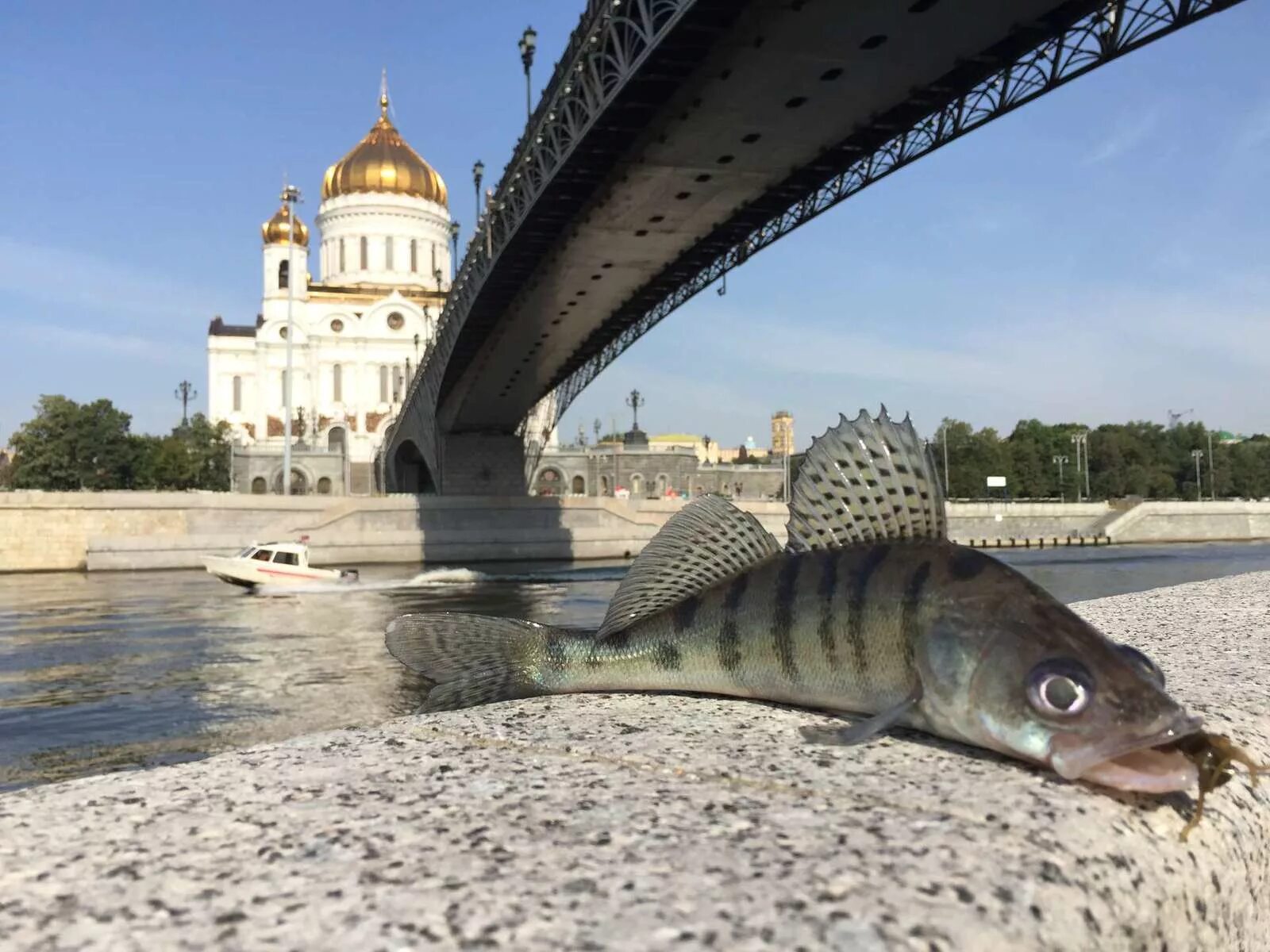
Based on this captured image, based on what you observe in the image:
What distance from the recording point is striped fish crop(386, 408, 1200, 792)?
1847 millimetres

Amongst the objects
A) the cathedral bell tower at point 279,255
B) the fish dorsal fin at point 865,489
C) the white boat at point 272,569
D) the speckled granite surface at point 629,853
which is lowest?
the white boat at point 272,569

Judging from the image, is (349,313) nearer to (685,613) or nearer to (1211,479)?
(1211,479)

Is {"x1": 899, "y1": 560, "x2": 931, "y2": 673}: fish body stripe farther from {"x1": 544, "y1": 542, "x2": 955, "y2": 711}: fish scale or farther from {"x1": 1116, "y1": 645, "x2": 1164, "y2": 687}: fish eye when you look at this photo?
{"x1": 1116, "y1": 645, "x2": 1164, "y2": 687}: fish eye

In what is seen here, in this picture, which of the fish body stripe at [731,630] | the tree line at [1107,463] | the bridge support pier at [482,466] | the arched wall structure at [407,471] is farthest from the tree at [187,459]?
the fish body stripe at [731,630]

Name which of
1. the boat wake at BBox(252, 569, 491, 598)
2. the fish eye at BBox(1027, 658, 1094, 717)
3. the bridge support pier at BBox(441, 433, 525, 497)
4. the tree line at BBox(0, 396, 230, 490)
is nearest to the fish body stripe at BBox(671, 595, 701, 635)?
the fish eye at BBox(1027, 658, 1094, 717)

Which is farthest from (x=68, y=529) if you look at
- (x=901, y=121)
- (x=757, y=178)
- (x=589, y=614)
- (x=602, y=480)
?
(x=602, y=480)

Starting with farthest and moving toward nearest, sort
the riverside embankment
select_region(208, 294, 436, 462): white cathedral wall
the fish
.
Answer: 1. select_region(208, 294, 436, 462): white cathedral wall
2. the riverside embankment
3. the fish

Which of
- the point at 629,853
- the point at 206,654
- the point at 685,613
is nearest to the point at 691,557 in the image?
the point at 685,613

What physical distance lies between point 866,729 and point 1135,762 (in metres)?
0.51

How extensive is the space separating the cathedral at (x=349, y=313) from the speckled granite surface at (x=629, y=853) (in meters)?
72.9

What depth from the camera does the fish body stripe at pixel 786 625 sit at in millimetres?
2615

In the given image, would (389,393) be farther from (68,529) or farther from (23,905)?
(23,905)

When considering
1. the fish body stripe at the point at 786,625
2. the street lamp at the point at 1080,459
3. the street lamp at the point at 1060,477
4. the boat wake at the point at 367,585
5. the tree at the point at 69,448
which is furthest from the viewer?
the street lamp at the point at 1080,459

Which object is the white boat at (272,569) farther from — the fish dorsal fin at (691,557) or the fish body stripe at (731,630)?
the fish body stripe at (731,630)
